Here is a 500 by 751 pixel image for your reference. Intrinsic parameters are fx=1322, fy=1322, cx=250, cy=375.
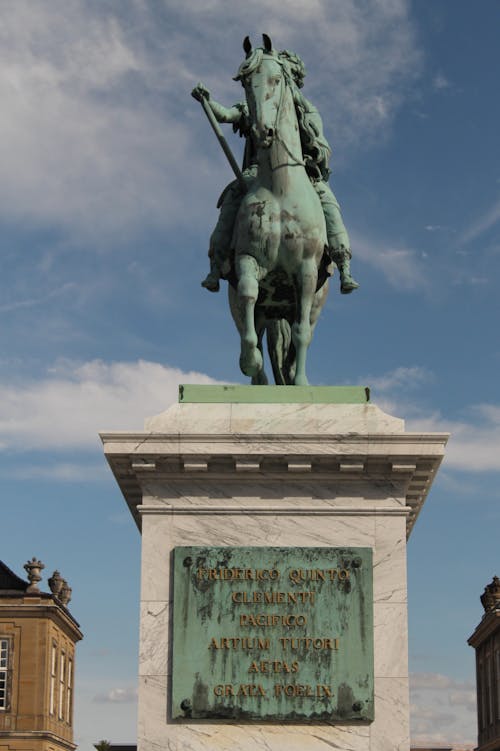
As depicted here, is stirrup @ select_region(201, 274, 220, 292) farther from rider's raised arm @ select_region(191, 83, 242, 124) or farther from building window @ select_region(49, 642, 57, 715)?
building window @ select_region(49, 642, 57, 715)

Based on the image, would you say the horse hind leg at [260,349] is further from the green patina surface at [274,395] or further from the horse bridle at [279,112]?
the horse bridle at [279,112]

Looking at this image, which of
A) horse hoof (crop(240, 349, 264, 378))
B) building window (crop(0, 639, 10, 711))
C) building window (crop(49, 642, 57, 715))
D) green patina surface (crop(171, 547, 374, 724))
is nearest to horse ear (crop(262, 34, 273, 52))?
horse hoof (crop(240, 349, 264, 378))

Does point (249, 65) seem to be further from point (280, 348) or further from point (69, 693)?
point (69, 693)

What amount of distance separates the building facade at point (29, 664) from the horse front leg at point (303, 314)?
237 ft

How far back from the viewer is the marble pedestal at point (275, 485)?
14.0 meters

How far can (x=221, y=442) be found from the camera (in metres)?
14.1

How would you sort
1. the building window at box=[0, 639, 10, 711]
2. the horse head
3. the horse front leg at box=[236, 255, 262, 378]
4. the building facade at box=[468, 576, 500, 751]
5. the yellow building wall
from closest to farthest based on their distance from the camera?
the horse head
the horse front leg at box=[236, 255, 262, 378]
the yellow building wall
the building window at box=[0, 639, 10, 711]
the building facade at box=[468, 576, 500, 751]

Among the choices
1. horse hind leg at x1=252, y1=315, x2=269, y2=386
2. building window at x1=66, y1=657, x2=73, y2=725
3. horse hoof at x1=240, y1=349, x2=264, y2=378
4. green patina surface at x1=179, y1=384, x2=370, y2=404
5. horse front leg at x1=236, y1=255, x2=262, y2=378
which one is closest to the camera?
green patina surface at x1=179, y1=384, x2=370, y2=404

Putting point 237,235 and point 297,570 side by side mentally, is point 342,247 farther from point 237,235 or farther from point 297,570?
point 297,570

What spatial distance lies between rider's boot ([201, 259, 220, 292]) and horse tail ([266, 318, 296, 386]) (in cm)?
100

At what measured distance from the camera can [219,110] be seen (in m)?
15.8

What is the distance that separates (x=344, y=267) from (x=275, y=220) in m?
1.15

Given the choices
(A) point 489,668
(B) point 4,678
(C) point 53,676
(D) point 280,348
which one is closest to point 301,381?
(D) point 280,348

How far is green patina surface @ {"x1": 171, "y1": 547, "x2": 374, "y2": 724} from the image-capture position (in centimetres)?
1352
